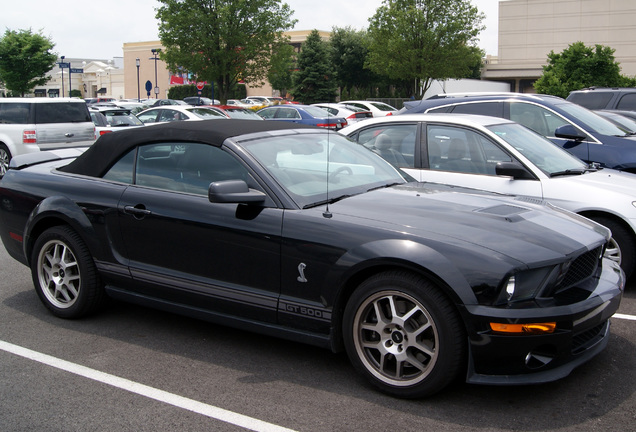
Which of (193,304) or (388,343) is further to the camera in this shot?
(193,304)

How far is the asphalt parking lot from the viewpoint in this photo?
11.2 ft

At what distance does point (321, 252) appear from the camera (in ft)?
12.7

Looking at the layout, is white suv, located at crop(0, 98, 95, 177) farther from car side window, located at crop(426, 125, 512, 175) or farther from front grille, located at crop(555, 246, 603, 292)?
front grille, located at crop(555, 246, 603, 292)

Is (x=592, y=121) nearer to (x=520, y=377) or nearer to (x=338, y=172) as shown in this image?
(x=338, y=172)


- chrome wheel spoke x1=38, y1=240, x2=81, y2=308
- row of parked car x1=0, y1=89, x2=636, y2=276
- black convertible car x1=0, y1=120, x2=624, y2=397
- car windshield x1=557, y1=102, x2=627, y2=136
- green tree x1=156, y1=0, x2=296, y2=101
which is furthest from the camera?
green tree x1=156, y1=0, x2=296, y2=101

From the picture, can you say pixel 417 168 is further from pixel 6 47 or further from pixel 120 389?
pixel 6 47

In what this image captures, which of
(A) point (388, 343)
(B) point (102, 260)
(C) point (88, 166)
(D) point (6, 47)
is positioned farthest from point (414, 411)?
(D) point (6, 47)

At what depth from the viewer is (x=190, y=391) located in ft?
12.6

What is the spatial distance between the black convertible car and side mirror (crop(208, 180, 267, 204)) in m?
0.01

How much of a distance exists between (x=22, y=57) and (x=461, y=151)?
47611mm

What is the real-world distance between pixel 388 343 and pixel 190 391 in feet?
3.96

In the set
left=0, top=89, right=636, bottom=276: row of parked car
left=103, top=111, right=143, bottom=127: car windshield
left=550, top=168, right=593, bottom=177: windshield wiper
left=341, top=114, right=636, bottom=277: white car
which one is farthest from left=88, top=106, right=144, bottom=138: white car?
left=550, top=168, right=593, bottom=177: windshield wiper

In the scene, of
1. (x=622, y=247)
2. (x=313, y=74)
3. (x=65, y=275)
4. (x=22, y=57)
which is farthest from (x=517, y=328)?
(x=22, y=57)

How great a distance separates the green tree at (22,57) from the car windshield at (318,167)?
4822 centimetres
